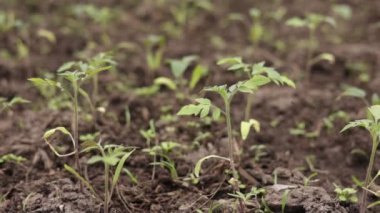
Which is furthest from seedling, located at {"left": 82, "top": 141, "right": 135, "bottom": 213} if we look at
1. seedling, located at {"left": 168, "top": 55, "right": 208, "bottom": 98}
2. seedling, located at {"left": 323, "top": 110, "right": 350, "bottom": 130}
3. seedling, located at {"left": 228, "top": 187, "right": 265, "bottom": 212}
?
seedling, located at {"left": 323, "top": 110, "right": 350, "bottom": 130}

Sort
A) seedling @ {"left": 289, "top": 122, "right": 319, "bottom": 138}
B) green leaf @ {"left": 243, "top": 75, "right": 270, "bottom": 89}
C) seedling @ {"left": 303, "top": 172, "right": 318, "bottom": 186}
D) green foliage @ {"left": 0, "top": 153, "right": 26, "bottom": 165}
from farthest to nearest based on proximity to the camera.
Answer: seedling @ {"left": 289, "top": 122, "right": 319, "bottom": 138} → green foliage @ {"left": 0, "top": 153, "right": 26, "bottom": 165} → seedling @ {"left": 303, "top": 172, "right": 318, "bottom": 186} → green leaf @ {"left": 243, "top": 75, "right": 270, "bottom": 89}

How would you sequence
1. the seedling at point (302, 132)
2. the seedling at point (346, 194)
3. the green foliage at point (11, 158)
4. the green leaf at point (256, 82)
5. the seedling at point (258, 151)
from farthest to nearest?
the seedling at point (302, 132), the seedling at point (258, 151), the green foliage at point (11, 158), the seedling at point (346, 194), the green leaf at point (256, 82)

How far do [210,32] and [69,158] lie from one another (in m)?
2.09

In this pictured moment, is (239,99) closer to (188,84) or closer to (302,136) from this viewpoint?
(188,84)

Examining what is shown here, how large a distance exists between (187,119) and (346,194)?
3.48 ft

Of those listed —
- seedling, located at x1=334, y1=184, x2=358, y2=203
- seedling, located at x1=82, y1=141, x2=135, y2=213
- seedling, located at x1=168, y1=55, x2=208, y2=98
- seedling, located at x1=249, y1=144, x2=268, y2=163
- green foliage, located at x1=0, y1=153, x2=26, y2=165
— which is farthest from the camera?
seedling, located at x1=168, y1=55, x2=208, y2=98

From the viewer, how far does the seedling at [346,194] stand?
2.48m

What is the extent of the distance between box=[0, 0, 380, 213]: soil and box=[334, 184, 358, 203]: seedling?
0.15ft

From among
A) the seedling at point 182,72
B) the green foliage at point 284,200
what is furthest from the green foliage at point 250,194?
the seedling at point 182,72

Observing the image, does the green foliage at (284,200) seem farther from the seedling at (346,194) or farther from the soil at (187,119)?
the seedling at (346,194)

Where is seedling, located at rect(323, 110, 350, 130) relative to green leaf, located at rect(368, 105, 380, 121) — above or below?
below

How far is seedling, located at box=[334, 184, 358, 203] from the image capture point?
8.15 ft

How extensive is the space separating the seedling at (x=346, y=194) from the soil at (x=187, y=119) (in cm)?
5

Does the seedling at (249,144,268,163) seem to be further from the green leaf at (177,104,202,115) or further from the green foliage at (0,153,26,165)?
the green foliage at (0,153,26,165)
